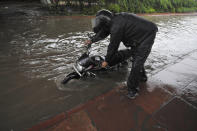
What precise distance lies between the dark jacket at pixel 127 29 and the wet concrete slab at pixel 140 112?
956 mm

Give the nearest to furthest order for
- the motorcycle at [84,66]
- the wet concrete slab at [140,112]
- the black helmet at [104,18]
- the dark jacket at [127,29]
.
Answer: the wet concrete slab at [140,112] < the dark jacket at [127,29] < the black helmet at [104,18] < the motorcycle at [84,66]

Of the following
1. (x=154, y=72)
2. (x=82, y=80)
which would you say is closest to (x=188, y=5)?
(x=154, y=72)

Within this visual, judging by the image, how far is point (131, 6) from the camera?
15461 millimetres

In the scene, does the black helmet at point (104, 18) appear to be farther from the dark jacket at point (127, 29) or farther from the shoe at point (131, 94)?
the shoe at point (131, 94)

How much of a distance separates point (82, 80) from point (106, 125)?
146 cm

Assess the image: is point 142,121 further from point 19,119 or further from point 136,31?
Result: point 19,119

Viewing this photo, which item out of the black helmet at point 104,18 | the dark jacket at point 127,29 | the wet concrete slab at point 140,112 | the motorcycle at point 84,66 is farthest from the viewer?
the motorcycle at point 84,66

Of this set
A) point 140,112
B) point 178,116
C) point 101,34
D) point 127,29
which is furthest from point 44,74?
point 178,116

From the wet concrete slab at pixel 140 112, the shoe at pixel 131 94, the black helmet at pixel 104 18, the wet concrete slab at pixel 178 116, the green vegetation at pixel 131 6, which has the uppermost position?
the green vegetation at pixel 131 6

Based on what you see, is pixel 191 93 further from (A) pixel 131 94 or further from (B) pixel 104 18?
(B) pixel 104 18

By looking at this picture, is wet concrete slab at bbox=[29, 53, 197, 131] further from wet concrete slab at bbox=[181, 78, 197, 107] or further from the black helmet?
the black helmet

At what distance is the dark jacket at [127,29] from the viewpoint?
2.22 metres

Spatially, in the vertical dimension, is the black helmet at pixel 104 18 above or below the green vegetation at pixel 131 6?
below

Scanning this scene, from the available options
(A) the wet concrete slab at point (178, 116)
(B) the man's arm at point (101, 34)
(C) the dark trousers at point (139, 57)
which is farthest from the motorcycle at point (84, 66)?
(A) the wet concrete slab at point (178, 116)
